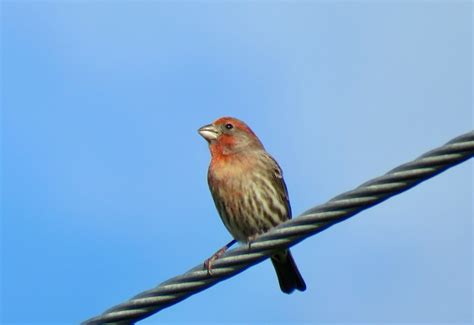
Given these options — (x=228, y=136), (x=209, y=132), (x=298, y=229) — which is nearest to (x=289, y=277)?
(x=228, y=136)

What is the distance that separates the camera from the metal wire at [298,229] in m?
6.05

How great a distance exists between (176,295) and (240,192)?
4.12 meters

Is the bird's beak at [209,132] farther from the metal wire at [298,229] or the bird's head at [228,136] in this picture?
the metal wire at [298,229]

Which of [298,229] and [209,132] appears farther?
[209,132]

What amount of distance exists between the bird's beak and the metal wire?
16.3 ft

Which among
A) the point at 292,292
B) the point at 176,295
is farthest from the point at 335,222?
the point at 292,292

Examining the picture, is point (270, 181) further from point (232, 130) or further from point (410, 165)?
point (410, 165)

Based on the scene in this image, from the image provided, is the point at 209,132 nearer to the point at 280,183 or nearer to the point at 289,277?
the point at 280,183

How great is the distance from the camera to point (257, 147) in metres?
11.7

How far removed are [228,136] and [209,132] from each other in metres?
0.28

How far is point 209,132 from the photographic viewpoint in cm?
1191

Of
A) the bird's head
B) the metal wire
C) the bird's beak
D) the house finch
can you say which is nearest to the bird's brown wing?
the house finch

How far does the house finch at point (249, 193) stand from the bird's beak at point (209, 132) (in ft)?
0.37

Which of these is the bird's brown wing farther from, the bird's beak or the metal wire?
the metal wire
